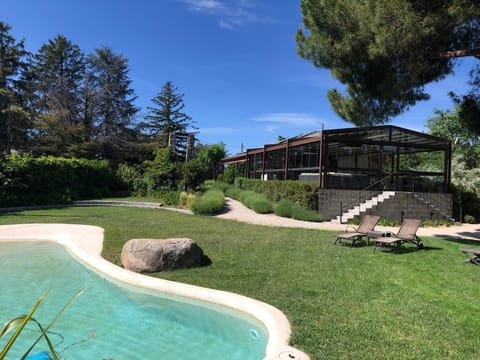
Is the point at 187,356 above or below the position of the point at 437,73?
below

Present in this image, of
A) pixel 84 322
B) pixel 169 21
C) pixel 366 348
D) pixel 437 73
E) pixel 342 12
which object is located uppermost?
pixel 169 21

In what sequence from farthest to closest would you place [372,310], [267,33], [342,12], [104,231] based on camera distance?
[267,33] < [104,231] < [342,12] < [372,310]

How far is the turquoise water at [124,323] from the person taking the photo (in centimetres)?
412

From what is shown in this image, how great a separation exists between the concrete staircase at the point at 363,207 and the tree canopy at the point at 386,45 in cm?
495

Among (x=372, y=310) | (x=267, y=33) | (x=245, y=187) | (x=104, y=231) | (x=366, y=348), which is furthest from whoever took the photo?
(x=245, y=187)

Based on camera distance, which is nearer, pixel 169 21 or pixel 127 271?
pixel 127 271

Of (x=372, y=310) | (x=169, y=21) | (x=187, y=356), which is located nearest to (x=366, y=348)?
(x=372, y=310)

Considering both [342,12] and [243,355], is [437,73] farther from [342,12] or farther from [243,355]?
[243,355]

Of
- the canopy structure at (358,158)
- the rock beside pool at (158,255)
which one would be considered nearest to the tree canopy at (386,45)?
the canopy structure at (358,158)

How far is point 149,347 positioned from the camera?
13.8 ft

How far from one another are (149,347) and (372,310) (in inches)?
125

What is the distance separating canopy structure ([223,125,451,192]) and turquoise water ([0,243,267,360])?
12.1 m

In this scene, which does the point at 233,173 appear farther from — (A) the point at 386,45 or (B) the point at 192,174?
(A) the point at 386,45

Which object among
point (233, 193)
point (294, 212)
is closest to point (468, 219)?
point (294, 212)
